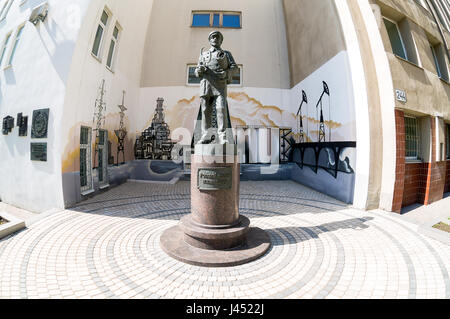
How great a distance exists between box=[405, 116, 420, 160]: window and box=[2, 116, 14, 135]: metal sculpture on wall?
541 inches

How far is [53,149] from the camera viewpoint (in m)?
5.84

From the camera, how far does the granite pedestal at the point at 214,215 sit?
3.27 meters

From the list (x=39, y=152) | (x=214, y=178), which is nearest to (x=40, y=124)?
(x=39, y=152)

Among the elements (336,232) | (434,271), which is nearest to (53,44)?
(336,232)

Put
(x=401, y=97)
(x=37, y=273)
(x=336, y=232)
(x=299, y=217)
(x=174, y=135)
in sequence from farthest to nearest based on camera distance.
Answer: (x=174, y=135) < (x=401, y=97) < (x=299, y=217) < (x=336, y=232) < (x=37, y=273)

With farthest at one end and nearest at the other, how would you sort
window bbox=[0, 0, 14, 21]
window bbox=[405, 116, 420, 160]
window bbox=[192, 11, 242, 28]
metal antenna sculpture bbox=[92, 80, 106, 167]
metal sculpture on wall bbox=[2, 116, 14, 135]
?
window bbox=[192, 11, 242, 28]
window bbox=[0, 0, 14, 21]
window bbox=[405, 116, 420, 160]
metal antenna sculpture bbox=[92, 80, 106, 167]
metal sculpture on wall bbox=[2, 116, 14, 135]

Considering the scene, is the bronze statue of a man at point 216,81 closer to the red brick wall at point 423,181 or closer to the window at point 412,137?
the red brick wall at point 423,181

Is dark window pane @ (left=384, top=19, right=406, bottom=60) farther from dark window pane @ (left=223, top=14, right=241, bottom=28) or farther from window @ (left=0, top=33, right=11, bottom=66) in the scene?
window @ (left=0, top=33, right=11, bottom=66)

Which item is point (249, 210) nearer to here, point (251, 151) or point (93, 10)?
point (251, 151)

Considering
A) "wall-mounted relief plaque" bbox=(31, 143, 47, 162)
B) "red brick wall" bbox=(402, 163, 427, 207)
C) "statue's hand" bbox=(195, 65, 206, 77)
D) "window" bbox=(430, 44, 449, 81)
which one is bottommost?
"red brick wall" bbox=(402, 163, 427, 207)

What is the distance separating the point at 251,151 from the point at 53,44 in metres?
8.60

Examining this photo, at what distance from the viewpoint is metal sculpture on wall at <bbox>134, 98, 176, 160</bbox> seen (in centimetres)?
1065

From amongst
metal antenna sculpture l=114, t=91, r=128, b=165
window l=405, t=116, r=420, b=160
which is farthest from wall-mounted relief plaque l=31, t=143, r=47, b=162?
window l=405, t=116, r=420, b=160

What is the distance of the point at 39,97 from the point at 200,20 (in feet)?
28.8
